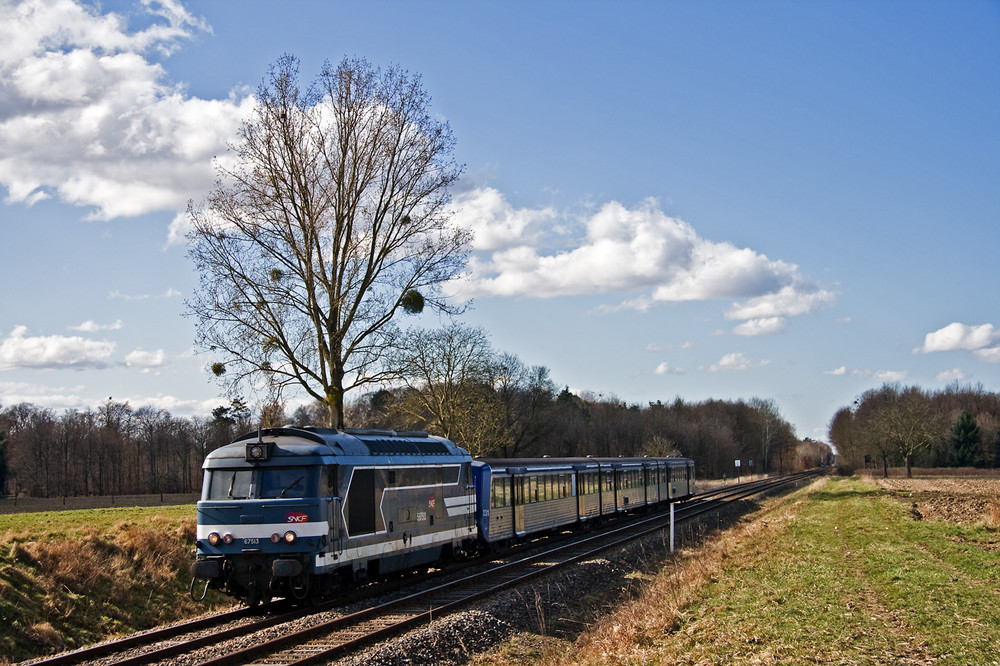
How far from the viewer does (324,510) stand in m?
14.9

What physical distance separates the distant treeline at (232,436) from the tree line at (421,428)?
129mm

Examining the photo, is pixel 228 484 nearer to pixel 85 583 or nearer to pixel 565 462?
pixel 85 583

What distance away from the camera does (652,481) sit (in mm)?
42188

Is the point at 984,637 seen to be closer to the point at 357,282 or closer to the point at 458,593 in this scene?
the point at 458,593

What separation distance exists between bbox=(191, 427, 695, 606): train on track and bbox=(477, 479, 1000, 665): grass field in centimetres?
418

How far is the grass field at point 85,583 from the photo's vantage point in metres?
14.2

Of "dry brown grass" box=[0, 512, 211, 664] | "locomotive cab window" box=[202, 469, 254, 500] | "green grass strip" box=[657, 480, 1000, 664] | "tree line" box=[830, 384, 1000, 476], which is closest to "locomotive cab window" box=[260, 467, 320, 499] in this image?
"locomotive cab window" box=[202, 469, 254, 500]

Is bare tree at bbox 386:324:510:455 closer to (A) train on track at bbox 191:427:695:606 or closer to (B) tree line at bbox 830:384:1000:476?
(A) train on track at bbox 191:427:695:606

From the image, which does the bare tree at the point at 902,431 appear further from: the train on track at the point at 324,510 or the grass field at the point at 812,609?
the train on track at the point at 324,510

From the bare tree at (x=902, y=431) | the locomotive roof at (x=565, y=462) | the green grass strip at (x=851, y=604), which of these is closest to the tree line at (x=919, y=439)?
the bare tree at (x=902, y=431)

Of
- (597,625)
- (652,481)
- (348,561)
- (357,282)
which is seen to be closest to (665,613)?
(597,625)

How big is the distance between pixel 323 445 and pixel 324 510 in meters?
1.26

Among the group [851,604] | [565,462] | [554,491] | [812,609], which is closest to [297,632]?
[812,609]

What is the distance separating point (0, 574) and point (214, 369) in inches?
327
